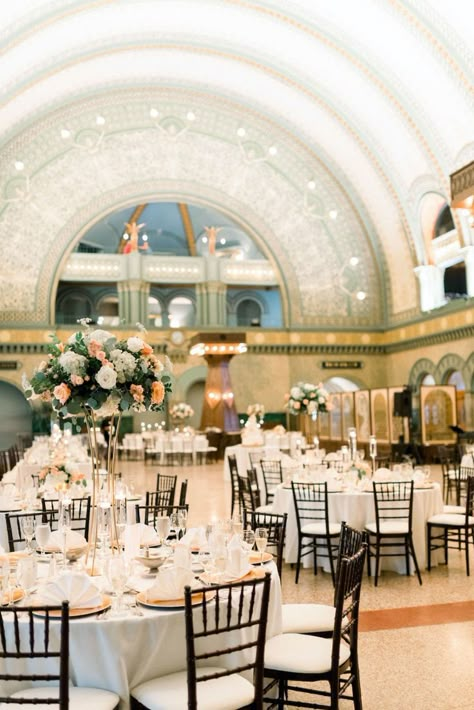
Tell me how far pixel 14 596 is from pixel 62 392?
114 cm

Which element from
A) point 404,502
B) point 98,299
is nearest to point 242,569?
point 404,502

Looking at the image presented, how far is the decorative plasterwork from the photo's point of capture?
25.4 meters

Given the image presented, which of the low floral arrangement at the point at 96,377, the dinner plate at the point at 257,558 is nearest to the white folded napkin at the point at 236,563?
the dinner plate at the point at 257,558

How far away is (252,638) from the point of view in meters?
3.68

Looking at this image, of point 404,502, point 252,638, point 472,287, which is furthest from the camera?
point 472,287

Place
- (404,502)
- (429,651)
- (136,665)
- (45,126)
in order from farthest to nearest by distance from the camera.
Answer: (45,126) → (404,502) → (429,651) → (136,665)

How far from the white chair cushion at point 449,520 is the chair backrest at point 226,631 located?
13.7 ft

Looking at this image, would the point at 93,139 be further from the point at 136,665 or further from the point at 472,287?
the point at 136,665

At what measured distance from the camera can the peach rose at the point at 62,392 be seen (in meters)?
4.16

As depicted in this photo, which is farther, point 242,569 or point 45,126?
point 45,126

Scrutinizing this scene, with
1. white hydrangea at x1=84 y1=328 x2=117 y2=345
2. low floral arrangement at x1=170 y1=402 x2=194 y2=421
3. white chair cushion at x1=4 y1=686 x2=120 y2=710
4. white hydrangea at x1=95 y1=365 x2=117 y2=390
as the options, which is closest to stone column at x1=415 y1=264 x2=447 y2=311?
low floral arrangement at x1=170 y1=402 x2=194 y2=421

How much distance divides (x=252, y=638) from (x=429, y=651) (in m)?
1.83

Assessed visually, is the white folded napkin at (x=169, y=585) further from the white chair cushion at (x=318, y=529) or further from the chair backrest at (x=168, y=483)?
the white chair cushion at (x=318, y=529)

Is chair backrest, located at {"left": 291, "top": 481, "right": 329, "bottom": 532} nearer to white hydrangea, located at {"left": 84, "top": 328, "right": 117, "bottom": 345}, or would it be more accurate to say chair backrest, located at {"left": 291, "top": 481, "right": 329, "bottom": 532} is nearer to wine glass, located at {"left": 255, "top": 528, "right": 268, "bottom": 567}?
wine glass, located at {"left": 255, "top": 528, "right": 268, "bottom": 567}
